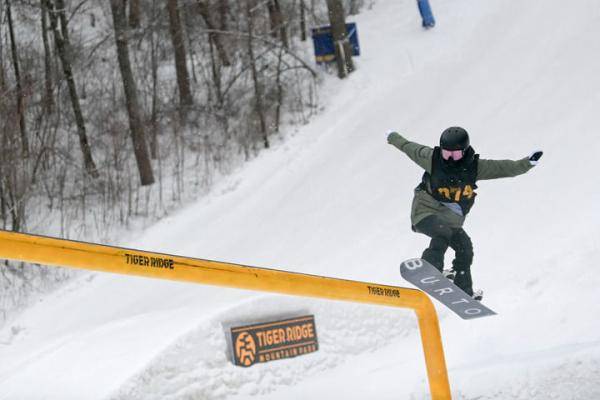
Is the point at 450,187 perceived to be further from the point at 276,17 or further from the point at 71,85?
the point at 276,17

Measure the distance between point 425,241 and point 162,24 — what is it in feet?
39.0

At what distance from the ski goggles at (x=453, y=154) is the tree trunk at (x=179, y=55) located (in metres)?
13.7

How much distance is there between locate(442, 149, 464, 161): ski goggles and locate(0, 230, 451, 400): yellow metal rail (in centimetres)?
97

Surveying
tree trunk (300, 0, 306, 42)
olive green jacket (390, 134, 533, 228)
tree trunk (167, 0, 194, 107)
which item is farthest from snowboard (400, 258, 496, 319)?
tree trunk (300, 0, 306, 42)

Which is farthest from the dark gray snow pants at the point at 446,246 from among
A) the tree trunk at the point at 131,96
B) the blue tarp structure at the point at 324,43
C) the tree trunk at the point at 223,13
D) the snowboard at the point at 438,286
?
the tree trunk at the point at 223,13

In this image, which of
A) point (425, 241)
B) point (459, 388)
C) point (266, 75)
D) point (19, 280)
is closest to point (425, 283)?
point (459, 388)

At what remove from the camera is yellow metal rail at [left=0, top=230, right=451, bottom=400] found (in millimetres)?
3477

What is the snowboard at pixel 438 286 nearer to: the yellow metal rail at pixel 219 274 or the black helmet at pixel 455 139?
the yellow metal rail at pixel 219 274

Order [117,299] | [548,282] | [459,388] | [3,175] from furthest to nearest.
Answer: [3,175] < [117,299] < [548,282] < [459,388]

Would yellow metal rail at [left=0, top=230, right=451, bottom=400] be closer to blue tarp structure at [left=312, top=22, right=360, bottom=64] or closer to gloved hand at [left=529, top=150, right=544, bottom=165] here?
gloved hand at [left=529, top=150, right=544, bottom=165]

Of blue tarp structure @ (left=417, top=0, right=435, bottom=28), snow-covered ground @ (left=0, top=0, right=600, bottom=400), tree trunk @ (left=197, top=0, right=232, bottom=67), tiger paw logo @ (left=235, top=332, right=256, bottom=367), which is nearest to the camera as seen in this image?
snow-covered ground @ (left=0, top=0, right=600, bottom=400)

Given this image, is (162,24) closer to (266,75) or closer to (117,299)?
(266,75)

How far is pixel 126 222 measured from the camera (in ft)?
48.0

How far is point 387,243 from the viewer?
35.5 feet
